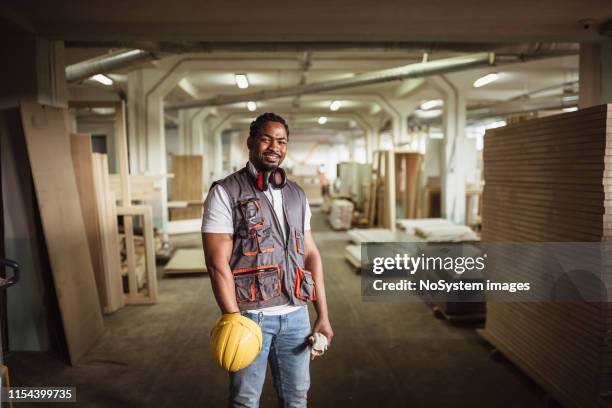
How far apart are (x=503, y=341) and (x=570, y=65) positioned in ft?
25.7

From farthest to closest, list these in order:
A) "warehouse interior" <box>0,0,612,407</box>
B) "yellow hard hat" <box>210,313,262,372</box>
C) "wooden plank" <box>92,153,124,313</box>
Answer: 1. "wooden plank" <box>92,153,124,313</box>
2. "warehouse interior" <box>0,0,612,407</box>
3. "yellow hard hat" <box>210,313,262,372</box>

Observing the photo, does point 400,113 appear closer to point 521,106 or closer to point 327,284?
point 521,106

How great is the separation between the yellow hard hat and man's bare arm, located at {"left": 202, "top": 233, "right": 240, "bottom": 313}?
0.06 metres

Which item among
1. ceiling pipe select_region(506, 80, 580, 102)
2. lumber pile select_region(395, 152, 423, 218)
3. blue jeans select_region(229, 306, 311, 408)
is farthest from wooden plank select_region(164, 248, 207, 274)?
ceiling pipe select_region(506, 80, 580, 102)

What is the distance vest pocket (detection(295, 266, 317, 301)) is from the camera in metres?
2.20

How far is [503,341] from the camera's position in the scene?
162 inches

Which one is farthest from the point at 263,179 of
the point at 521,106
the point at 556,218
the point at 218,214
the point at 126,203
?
the point at 521,106

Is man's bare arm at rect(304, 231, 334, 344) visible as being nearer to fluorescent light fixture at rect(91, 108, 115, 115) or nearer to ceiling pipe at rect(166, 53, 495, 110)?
ceiling pipe at rect(166, 53, 495, 110)

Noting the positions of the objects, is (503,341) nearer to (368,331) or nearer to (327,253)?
(368,331)

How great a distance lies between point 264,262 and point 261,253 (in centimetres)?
5

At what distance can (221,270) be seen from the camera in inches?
80.5

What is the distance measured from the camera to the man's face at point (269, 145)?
2170mm

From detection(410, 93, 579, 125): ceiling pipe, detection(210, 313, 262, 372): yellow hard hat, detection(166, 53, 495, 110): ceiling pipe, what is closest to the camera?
detection(210, 313, 262, 372): yellow hard hat

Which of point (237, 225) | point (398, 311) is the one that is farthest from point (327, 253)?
point (237, 225)
